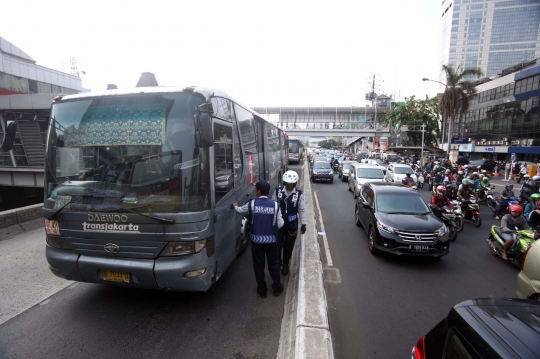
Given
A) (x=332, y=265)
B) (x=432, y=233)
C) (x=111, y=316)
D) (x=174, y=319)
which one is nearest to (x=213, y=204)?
(x=174, y=319)

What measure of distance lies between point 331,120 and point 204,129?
5558 cm

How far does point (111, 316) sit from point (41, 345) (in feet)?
2.62

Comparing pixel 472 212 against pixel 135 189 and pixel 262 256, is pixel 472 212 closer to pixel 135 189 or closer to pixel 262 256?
pixel 262 256

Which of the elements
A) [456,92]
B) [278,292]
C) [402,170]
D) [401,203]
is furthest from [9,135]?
[456,92]

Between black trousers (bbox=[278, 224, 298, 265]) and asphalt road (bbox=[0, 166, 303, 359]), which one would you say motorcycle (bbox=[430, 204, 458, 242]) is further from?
asphalt road (bbox=[0, 166, 303, 359])

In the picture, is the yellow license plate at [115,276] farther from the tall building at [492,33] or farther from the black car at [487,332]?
the tall building at [492,33]

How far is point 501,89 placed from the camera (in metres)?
40.3

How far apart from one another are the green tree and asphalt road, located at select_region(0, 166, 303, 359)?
4667 centimetres

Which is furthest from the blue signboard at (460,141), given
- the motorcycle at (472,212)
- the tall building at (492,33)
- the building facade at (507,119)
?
the tall building at (492,33)

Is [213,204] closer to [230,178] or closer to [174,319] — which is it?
[230,178]

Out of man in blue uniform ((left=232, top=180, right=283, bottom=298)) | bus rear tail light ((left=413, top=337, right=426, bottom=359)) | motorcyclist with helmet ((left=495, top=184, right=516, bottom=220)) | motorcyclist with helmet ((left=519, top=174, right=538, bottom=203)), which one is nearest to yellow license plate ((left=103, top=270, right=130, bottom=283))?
man in blue uniform ((left=232, top=180, right=283, bottom=298))

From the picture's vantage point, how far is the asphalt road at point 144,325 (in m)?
3.48

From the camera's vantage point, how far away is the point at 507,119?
38.7m

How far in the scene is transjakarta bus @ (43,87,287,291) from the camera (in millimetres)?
3744
